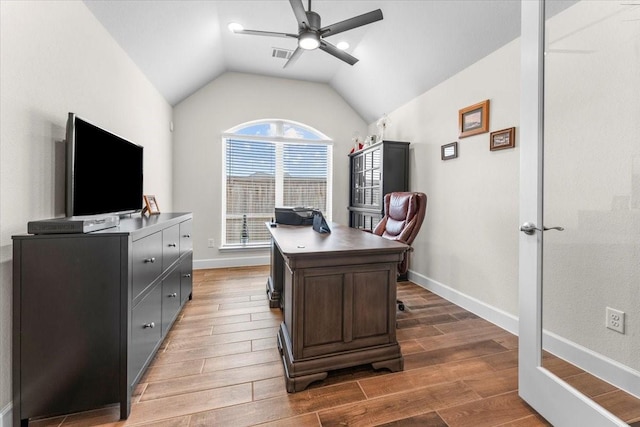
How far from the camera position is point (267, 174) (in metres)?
4.57

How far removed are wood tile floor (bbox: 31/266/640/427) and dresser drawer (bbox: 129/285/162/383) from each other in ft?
0.54

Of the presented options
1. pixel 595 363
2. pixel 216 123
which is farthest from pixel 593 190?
pixel 216 123

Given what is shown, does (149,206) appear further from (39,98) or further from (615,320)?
(615,320)

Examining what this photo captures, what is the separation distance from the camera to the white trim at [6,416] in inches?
48.0

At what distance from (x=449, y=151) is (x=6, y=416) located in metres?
3.70

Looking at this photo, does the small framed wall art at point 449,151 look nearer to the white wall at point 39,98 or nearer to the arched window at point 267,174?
the arched window at point 267,174

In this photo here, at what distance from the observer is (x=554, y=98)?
1466 millimetres

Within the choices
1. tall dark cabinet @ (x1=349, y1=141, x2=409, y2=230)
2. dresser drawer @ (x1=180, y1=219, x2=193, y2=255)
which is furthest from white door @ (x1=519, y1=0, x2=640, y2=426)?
dresser drawer @ (x1=180, y1=219, x2=193, y2=255)

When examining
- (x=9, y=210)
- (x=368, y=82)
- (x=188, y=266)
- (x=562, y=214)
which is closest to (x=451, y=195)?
(x=562, y=214)

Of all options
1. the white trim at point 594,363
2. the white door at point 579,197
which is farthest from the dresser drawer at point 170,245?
the white trim at point 594,363

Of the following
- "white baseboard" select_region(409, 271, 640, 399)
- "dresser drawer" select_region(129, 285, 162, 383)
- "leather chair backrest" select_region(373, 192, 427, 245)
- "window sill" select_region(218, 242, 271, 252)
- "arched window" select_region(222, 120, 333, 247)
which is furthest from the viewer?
"arched window" select_region(222, 120, 333, 247)

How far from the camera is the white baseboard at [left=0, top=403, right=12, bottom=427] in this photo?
1.22 m

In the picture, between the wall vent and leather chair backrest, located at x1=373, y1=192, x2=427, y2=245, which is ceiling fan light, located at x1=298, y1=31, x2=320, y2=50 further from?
leather chair backrest, located at x1=373, y1=192, x2=427, y2=245

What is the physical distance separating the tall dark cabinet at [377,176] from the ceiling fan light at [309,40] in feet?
5.45
